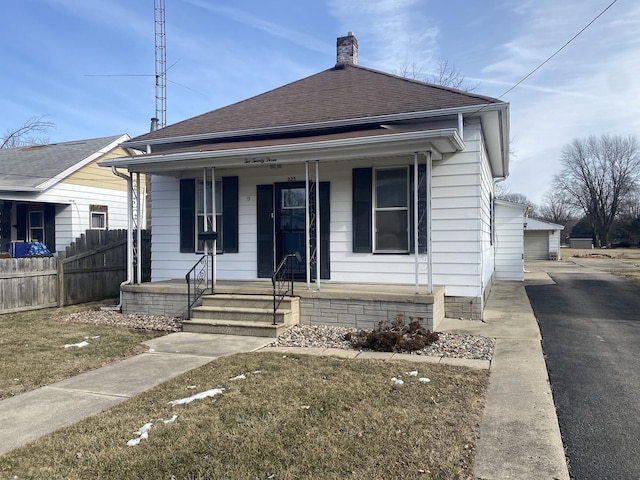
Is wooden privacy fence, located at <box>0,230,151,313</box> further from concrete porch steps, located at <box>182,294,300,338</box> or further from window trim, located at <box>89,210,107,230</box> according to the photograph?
concrete porch steps, located at <box>182,294,300,338</box>

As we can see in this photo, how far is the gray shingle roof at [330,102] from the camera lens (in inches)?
345

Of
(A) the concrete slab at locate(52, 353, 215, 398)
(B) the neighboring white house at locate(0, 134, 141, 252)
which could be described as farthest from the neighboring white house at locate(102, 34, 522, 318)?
(B) the neighboring white house at locate(0, 134, 141, 252)

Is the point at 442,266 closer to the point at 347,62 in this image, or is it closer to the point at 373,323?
the point at 373,323

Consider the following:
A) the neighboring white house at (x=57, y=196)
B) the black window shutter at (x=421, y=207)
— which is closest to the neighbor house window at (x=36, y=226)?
the neighboring white house at (x=57, y=196)

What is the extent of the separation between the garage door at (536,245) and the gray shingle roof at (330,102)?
2890 centimetres

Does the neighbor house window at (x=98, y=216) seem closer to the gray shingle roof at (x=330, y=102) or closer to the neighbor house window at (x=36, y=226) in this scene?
the neighbor house window at (x=36, y=226)

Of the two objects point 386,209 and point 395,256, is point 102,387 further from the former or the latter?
point 386,209

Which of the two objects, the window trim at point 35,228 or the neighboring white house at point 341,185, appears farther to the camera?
the window trim at point 35,228

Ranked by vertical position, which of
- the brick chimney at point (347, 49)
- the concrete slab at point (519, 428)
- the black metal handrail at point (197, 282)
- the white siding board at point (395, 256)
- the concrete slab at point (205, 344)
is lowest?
the concrete slab at point (205, 344)

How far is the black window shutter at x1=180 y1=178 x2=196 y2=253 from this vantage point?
10148mm

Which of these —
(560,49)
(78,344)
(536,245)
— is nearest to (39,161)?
(78,344)

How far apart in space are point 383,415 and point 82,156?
1603cm

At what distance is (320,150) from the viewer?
303 inches

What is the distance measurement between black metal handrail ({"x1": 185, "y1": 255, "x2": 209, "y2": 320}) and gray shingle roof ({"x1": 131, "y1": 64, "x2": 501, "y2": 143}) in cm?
292
